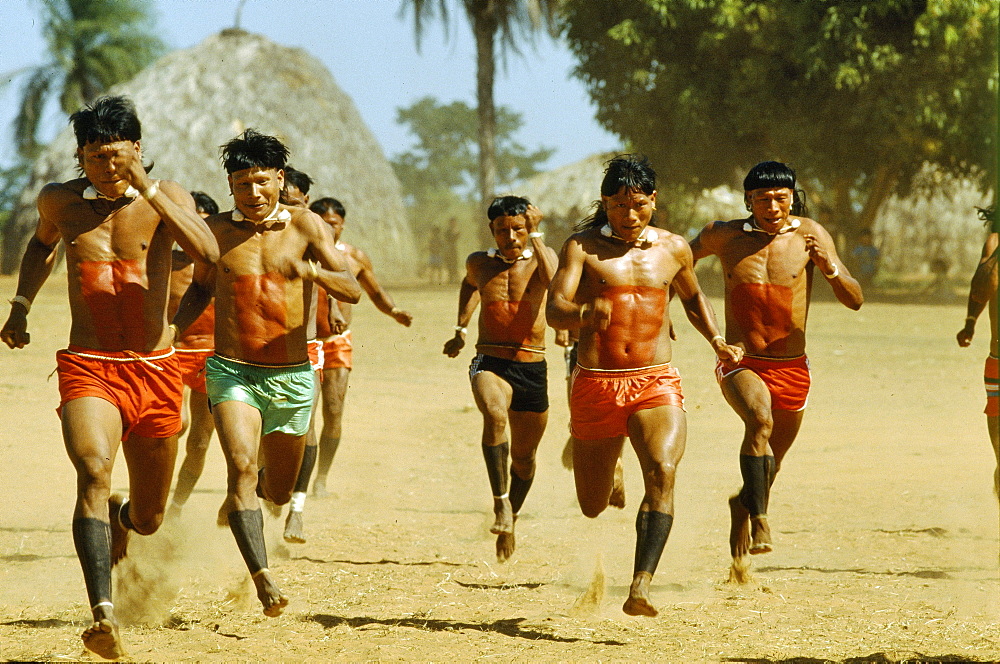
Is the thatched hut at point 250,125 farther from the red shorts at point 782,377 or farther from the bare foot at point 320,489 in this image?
the red shorts at point 782,377

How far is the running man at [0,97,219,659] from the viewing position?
482 centimetres

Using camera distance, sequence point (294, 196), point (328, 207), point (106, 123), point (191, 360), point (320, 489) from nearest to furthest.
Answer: point (106, 123) < point (294, 196) < point (191, 360) < point (328, 207) < point (320, 489)

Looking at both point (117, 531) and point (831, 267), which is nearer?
point (117, 531)

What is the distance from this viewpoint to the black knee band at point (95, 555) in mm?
4555

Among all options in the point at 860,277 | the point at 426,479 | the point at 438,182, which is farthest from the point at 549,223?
the point at 438,182

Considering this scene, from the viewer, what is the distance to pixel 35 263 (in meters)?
5.19

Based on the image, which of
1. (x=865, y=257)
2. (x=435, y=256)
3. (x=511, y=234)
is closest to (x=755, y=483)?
(x=511, y=234)

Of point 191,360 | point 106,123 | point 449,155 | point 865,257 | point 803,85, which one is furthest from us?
point 449,155

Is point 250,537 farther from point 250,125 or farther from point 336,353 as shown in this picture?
point 250,125

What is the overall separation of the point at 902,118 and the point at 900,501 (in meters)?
17.1

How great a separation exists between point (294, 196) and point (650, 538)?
138 inches

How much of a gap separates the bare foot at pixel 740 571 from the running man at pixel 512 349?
142cm

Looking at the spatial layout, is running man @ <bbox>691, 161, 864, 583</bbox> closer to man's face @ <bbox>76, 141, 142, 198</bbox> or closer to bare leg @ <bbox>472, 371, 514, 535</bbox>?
bare leg @ <bbox>472, 371, 514, 535</bbox>

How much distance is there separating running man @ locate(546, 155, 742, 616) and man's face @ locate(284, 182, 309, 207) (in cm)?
242
